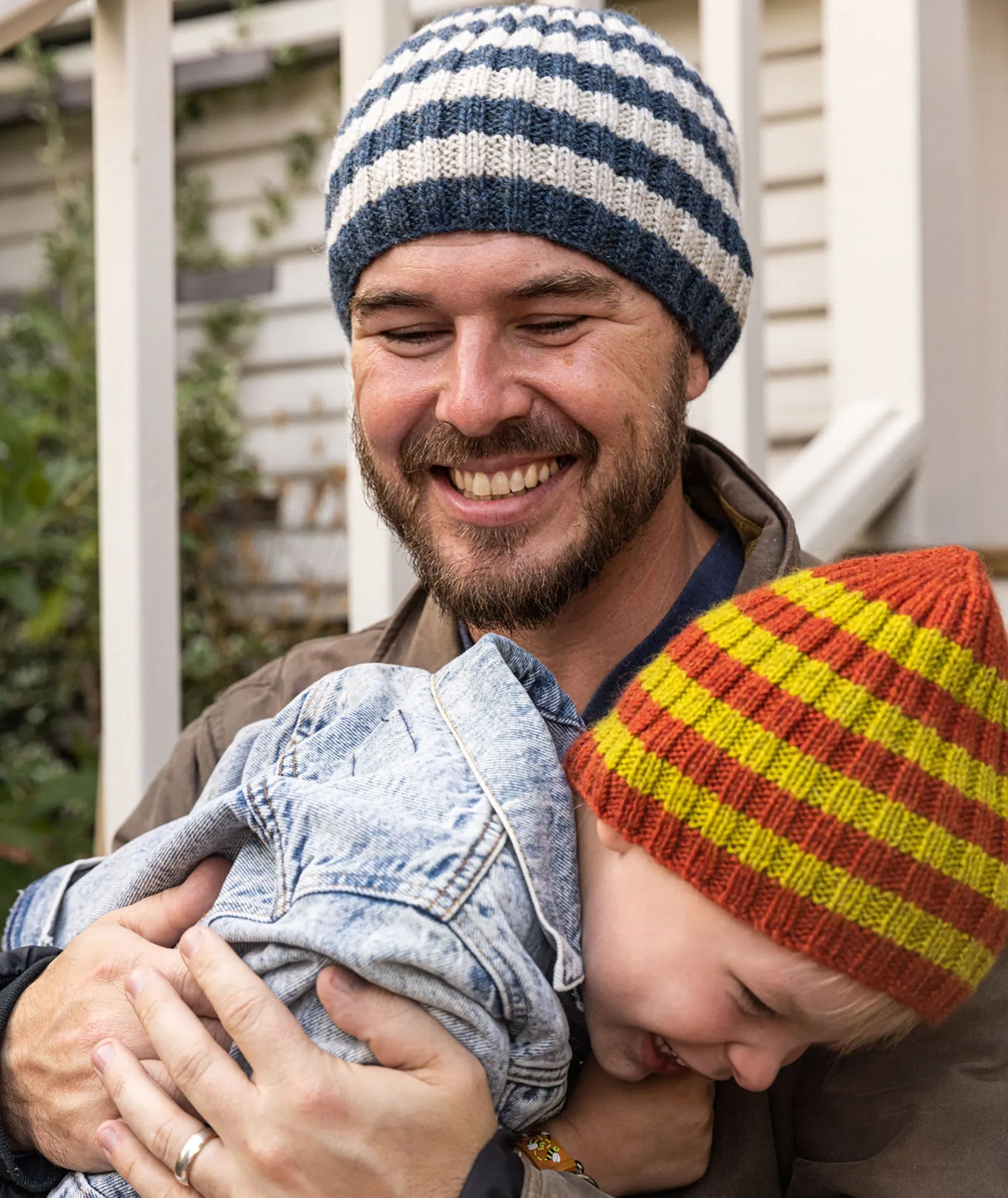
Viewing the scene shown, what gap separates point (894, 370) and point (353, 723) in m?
1.69

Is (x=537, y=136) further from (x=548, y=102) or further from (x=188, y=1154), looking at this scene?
(x=188, y=1154)

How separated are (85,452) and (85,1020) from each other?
335 centimetres

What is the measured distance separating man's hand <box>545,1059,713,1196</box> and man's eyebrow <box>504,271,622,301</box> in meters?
0.90

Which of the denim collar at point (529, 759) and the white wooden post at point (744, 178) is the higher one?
the white wooden post at point (744, 178)

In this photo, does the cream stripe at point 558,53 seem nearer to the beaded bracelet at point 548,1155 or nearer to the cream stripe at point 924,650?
the cream stripe at point 924,650

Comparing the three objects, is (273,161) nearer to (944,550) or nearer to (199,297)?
(199,297)

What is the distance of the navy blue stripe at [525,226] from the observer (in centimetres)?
154

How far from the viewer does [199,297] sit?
16.0 ft

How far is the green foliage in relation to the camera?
4.33 metres

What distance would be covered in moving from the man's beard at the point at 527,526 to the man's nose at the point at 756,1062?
2.14 ft

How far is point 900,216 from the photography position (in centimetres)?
257

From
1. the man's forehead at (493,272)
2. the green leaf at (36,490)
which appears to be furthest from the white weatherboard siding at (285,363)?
the man's forehead at (493,272)

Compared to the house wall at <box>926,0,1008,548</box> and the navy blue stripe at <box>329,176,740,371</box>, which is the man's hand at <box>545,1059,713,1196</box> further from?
the house wall at <box>926,0,1008,548</box>

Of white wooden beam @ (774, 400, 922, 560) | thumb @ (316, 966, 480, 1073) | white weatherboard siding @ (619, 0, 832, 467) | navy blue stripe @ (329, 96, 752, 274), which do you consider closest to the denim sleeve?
thumb @ (316, 966, 480, 1073)
